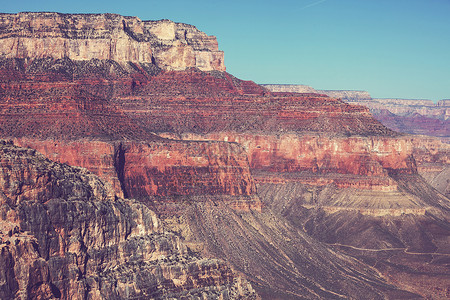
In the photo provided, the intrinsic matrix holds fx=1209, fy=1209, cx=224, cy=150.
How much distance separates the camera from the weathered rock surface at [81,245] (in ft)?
195

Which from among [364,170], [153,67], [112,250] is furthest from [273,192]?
[112,250]

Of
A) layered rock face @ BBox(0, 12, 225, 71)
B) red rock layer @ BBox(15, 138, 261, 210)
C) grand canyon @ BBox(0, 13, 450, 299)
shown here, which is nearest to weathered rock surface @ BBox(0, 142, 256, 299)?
grand canyon @ BBox(0, 13, 450, 299)

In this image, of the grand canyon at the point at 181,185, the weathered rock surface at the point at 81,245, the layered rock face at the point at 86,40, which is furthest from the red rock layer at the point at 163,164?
the layered rock face at the point at 86,40

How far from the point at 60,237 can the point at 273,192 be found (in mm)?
95299

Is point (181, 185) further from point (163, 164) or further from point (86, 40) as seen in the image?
point (86, 40)

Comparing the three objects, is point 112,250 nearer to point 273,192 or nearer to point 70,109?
point 70,109

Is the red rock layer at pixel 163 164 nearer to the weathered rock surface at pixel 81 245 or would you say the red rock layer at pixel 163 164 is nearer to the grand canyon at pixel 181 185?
the grand canyon at pixel 181 185

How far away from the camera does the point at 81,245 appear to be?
64375 mm

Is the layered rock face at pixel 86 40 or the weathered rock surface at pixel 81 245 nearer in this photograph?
the weathered rock surface at pixel 81 245

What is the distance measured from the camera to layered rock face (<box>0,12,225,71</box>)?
16950 cm

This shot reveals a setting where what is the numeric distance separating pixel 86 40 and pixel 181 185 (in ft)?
228

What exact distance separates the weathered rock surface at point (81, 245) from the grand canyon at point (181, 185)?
10cm

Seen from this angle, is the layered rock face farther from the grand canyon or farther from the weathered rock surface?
the weathered rock surface

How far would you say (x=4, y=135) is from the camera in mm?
109438
